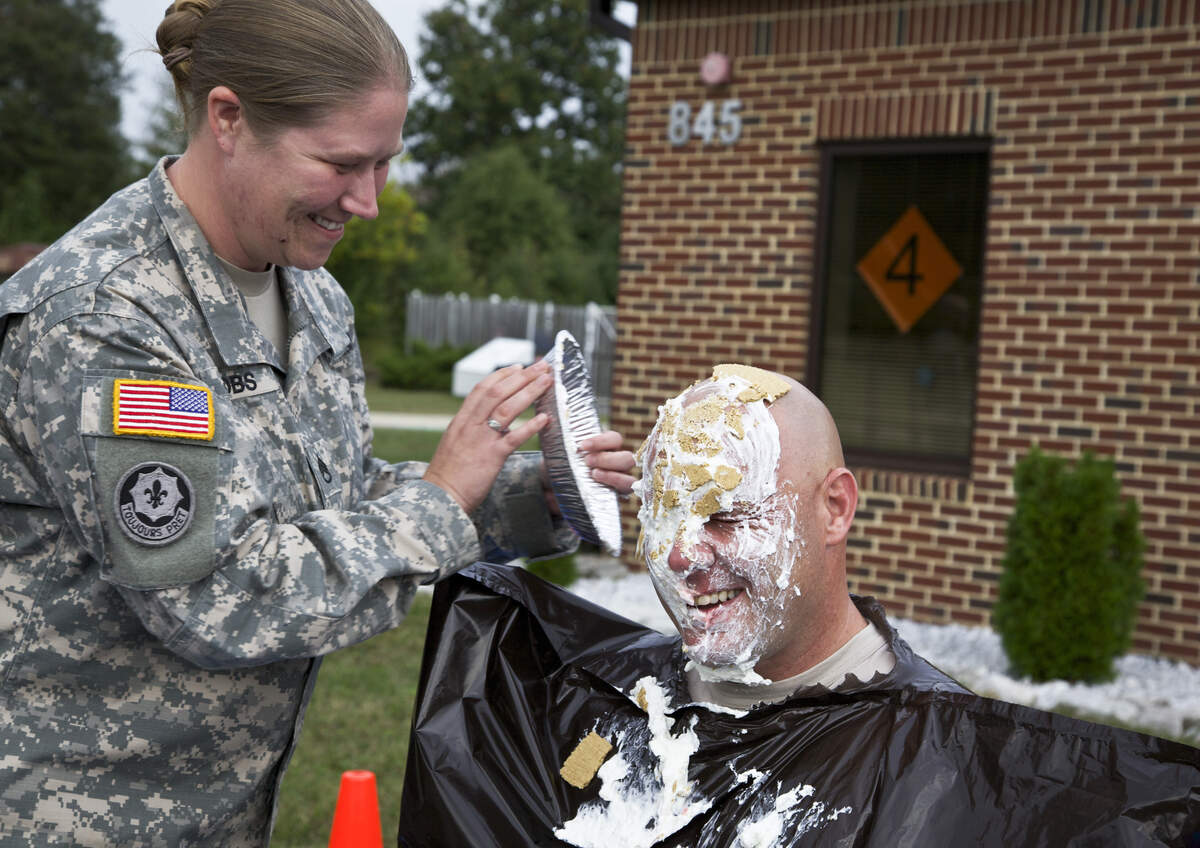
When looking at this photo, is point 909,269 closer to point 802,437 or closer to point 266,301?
point 802,437

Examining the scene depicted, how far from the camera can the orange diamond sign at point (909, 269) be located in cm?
611

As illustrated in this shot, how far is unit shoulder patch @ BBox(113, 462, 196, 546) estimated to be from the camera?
1.57m

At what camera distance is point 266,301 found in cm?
204

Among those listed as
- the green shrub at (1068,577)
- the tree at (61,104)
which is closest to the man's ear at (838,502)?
the green shrub at (1068,577)

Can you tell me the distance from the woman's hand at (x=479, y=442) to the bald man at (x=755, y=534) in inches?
10.0

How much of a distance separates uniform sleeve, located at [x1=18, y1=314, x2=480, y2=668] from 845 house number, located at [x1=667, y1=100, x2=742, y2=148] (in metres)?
5.10

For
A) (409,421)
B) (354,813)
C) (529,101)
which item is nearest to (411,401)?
(409,421)

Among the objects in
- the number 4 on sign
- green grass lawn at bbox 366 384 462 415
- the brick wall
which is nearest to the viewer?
the brick wall

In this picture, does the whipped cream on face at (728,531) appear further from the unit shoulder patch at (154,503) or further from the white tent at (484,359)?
the white tent at (484,359)

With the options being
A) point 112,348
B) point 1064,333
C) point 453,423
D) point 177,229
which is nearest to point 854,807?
point 453,423

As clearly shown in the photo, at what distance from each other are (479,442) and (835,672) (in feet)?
2.38

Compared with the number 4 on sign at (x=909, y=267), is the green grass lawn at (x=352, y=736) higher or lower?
lower

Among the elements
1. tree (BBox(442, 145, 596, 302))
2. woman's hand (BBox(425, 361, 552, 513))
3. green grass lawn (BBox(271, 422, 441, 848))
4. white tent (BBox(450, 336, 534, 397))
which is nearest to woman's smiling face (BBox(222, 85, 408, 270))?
woman's hand (BBox(425, 361, 552, 513))

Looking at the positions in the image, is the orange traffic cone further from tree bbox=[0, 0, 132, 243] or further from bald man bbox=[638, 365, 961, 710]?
tree bbox=[0, 0, 132, 243]
